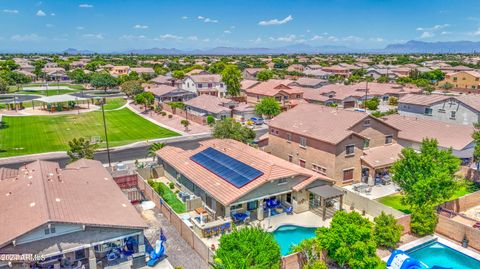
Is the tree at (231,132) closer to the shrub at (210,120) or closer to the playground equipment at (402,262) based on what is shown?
the shrub at (210,120)

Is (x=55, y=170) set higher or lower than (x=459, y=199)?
higher

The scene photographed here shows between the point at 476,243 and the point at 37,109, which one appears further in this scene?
the point at 37,109

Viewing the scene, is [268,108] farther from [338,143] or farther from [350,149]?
[338,143]

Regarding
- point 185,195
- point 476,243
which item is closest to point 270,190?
point 185,195

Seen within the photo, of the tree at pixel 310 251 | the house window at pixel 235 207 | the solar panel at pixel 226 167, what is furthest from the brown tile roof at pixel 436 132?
the tree at pixel 310 251

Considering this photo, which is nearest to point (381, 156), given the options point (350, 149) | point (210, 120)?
point (350, 149)

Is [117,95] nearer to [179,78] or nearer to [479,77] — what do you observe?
[179,78]

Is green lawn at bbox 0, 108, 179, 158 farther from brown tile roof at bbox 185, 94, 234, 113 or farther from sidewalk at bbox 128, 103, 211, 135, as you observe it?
brown tile roof at bbox 185, 94, 234, 113
